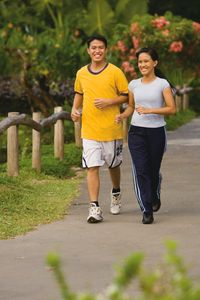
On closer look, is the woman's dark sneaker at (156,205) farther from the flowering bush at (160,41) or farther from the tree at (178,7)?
the tree at (178,7)

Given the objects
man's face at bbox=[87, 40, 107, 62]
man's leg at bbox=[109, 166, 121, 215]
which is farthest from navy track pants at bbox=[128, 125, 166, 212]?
man's face at bbox=[87, 40, 107, 62]

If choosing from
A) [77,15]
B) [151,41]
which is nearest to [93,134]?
[151,41]

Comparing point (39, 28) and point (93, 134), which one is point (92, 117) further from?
point (39, 28)

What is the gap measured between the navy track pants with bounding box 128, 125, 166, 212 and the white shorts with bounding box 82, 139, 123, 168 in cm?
19

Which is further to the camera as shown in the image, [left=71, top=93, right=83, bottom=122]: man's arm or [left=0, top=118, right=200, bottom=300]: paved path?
[left=71, top=93, right=83, bottom=122]: man's arm

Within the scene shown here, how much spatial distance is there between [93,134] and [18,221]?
104 centimetres

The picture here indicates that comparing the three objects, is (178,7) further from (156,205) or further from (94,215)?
(94,215)

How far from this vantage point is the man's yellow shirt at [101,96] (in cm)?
871

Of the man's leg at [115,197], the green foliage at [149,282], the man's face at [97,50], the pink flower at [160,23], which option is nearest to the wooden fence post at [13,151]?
the man's leg at [115,197]

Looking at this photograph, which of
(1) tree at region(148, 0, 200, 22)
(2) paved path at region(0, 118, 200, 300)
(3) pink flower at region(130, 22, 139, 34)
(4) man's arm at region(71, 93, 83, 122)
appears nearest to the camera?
(2) paved path at region(0, 118, 200, 300)

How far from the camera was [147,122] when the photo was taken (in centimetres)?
864

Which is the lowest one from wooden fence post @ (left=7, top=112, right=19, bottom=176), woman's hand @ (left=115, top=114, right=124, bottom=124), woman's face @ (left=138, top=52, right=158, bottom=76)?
wooden fence post @ (left=7, top=112, right=19, bottom=176)

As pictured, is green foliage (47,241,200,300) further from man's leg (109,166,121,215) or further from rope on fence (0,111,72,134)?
rope on fence (0,111,72,134)

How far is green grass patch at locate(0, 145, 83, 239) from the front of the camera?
8555 mm
